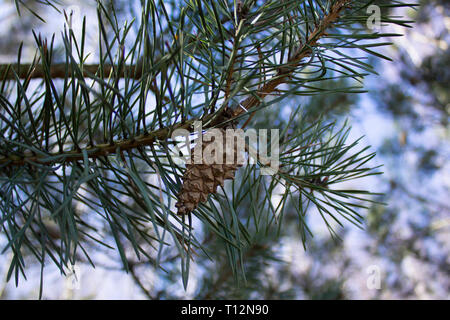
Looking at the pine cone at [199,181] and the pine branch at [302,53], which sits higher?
the pine branch at [302,53]

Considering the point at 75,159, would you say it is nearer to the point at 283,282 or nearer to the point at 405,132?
the point at 283,282

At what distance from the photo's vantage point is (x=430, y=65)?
1958 mm

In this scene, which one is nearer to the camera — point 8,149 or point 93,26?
point 8,149

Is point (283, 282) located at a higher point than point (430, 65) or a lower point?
lower

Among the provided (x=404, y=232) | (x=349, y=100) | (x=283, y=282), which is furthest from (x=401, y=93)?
(x=283, y=282)

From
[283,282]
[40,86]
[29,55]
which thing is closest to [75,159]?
[40,86]

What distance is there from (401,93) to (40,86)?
2046 millimetres

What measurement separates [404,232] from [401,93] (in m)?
0.77

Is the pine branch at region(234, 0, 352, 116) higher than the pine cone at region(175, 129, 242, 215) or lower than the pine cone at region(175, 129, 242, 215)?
higher

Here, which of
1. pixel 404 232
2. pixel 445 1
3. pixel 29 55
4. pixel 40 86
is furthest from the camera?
pixel 404 232

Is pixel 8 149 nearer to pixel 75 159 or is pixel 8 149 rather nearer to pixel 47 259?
pixel 75 159

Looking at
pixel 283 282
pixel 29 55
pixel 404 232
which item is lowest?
pixel 283 282

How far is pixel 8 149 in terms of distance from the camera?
11.9 inches

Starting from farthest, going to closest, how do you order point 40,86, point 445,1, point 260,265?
point 445,1
point 260,265
point 40,86
